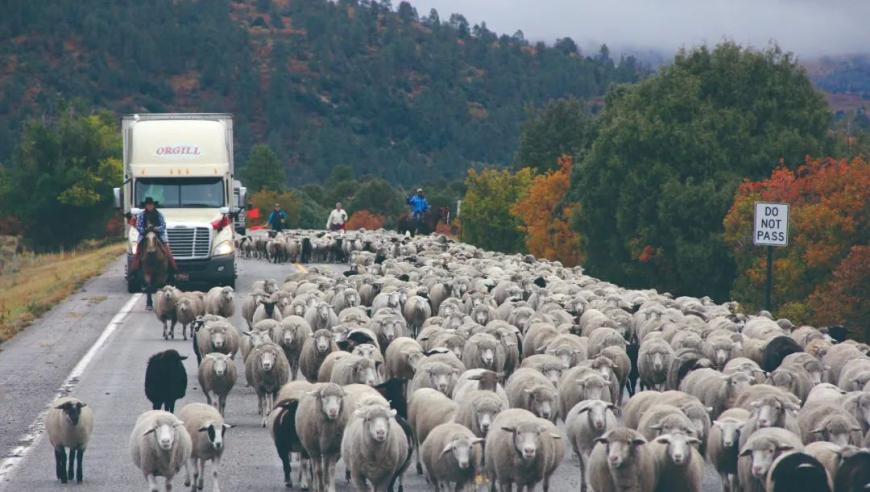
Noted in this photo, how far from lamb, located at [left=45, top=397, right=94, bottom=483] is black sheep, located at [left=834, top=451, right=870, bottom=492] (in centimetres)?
750

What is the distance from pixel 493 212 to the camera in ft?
270

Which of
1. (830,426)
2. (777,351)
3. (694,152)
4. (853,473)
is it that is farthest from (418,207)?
(853,473)

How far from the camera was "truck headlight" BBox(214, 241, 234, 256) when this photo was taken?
35.5 meters

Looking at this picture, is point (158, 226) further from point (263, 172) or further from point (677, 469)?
point (263, 172)

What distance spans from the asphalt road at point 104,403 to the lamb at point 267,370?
0.43 m

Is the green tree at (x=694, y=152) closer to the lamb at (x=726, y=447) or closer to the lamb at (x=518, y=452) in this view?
the lamb at (x=726, y=447)

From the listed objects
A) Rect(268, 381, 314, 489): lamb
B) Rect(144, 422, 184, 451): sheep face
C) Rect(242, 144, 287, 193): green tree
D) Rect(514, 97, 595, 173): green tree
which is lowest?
Rect(268, 381, 314, 489): lamb

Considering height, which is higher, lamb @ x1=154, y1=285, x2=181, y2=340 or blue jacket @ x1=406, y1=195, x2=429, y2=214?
blue jacket @ x1=406, y1=195, x2=429, y2=214

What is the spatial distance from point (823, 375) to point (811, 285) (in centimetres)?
1981

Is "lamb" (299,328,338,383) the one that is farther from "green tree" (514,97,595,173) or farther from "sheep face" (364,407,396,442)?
"green tree" (514,97,595,173)

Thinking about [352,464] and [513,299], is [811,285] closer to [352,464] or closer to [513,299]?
[513,299]

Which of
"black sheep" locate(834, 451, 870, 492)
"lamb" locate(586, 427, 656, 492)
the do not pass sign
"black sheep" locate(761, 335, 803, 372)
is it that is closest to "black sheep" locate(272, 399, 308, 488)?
"lamb" locate(586, 427, 656, 492)

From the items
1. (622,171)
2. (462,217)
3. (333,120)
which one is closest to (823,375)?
(622,171)

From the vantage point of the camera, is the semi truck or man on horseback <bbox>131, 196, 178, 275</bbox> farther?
the semi truck
